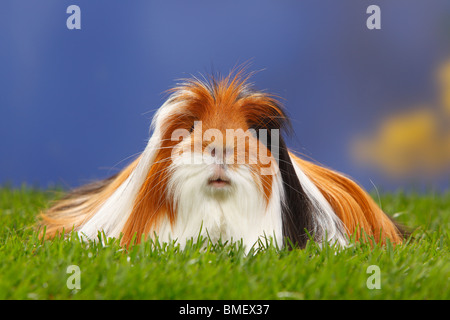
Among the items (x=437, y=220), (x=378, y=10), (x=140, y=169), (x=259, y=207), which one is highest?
(x=378, y=10)

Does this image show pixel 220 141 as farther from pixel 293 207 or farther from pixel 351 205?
pixel 351 205

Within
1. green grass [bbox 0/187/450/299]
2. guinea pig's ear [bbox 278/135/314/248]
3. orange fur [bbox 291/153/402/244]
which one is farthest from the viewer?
orange fur [bbox 291/153/402/244]

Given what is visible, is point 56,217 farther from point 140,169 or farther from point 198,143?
point 198,143

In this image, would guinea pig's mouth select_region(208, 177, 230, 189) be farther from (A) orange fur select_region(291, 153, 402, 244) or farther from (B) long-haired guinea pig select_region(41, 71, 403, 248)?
(A) orange fur select_region(291, 153, 402, 244)

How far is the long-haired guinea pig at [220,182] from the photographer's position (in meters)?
2.73

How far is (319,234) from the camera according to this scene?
3.07m

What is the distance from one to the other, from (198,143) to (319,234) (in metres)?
0.88

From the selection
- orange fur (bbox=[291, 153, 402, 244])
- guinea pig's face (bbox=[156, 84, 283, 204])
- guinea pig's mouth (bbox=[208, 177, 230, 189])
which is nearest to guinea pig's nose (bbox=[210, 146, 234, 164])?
guinea pig's face (bbox=[156, 84, 283, 204])

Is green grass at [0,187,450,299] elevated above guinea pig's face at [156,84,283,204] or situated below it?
below

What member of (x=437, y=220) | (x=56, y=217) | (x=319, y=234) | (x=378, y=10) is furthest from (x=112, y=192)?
(x=437, y=220)

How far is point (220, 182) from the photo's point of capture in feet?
8.91

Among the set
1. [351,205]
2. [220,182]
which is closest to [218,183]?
[220,182]

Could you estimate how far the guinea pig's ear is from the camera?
2.95 meters

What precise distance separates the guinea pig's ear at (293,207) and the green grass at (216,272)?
14 cm
